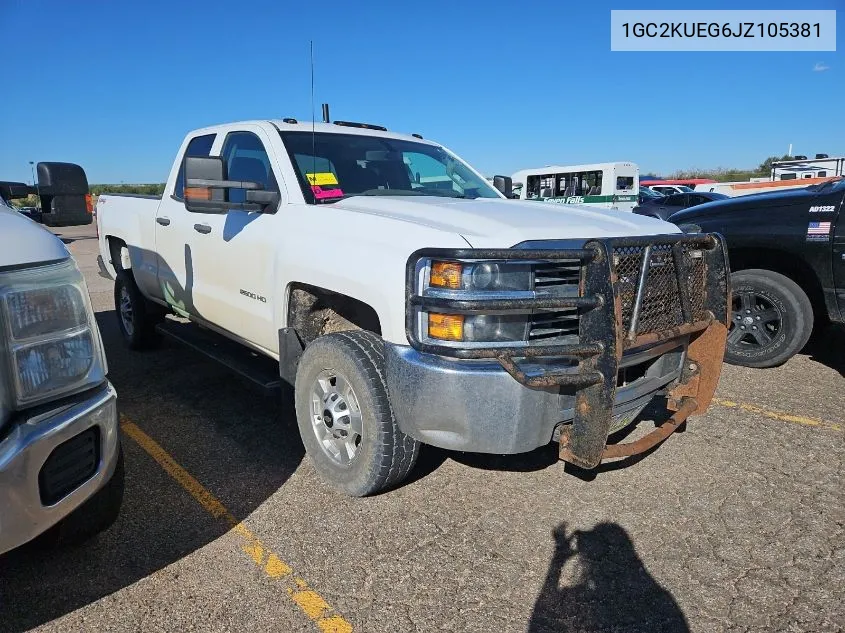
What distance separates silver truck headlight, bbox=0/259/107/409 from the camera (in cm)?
180

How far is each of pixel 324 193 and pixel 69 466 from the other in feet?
6.93

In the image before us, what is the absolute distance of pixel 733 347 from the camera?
17.6ft

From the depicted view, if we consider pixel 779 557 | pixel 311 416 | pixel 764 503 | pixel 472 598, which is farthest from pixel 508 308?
pixel 764 503

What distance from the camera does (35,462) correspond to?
181 cm

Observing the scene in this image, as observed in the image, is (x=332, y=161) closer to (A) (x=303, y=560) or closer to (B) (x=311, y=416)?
(B) (x=311, y=416)

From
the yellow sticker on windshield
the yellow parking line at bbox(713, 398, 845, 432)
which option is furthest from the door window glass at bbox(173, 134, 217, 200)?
the yellow parking line at bbox(713, 398, 845, 432)

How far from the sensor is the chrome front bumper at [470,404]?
2.46 m

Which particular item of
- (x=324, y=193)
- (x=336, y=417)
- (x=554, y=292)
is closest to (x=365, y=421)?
(x=336, y=417)

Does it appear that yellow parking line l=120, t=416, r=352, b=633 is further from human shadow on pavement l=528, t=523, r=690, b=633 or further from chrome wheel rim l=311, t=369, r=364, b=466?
human shadow on pavement l=528, t=523, r=690, b=633

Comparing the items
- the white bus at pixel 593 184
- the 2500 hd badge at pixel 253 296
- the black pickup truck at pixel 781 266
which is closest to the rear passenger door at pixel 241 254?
the 2500 hd badge at pixel 253 296

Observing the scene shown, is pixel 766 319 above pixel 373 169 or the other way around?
the other way around

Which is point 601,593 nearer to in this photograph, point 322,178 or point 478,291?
point 478,291

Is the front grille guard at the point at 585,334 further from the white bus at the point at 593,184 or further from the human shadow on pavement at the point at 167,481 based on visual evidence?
the white bus at the point at 593,184

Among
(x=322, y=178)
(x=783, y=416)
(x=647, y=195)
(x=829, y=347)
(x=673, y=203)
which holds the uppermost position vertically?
(x=647, y=195)
